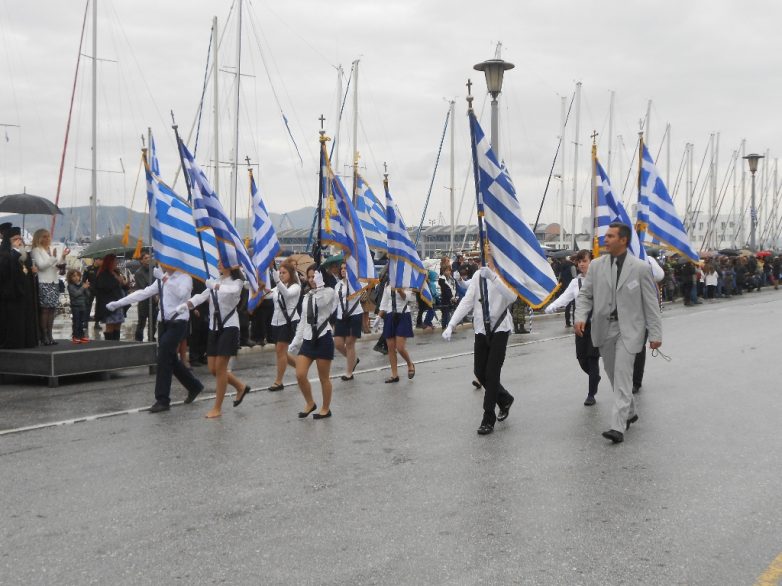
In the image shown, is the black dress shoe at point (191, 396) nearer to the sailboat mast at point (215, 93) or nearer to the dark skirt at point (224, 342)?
the dark skirt at point (224, 342)

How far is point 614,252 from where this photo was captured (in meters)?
8.61

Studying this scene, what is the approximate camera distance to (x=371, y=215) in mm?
20000

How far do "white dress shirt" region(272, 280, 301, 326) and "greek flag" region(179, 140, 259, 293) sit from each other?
43 cm

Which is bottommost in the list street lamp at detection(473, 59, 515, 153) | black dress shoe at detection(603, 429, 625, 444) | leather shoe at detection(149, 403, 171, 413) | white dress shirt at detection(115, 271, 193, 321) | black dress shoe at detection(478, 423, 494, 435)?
leather shoe at detection(149, 403, 171, 413)

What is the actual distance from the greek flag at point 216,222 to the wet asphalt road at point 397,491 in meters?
1.71

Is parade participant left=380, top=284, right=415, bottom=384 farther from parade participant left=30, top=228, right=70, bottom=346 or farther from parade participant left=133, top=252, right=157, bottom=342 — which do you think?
parade participant left=30, top=228, right=70, bottom=346

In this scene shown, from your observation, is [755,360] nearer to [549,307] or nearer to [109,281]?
[549,307]

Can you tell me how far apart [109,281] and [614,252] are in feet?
35.8

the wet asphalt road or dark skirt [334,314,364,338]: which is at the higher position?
dark skirt [334,314,364,338]

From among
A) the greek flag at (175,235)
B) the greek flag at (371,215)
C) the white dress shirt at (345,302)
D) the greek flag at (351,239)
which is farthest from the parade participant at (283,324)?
the greek flag at (371,215)

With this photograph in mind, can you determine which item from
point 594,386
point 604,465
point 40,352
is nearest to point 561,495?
point 604,465

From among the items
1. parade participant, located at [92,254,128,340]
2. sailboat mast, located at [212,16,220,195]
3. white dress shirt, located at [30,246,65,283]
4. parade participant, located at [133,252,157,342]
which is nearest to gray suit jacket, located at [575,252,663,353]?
white dress shirt, located at [30,246,65,283]

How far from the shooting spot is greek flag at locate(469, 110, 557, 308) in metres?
9.56

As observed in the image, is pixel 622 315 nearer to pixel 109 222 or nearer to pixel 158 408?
pixel 158 408
